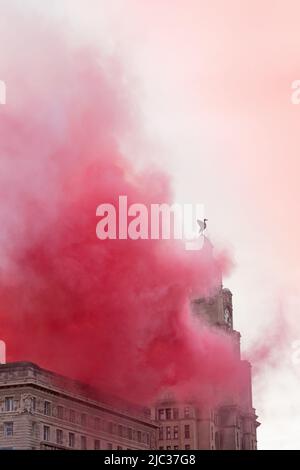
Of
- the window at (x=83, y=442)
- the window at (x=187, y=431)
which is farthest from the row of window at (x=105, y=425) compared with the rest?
Answer: the window at (x=187, y=431)

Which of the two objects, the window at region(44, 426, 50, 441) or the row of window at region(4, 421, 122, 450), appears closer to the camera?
the row of window at region(4, 421, 122, 450)

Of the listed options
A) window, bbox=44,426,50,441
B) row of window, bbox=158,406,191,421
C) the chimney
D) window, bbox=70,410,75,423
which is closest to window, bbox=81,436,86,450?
window, bbox=44,426,50,441

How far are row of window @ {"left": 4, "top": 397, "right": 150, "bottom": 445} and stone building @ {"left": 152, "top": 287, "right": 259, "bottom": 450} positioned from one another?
2.32 feet

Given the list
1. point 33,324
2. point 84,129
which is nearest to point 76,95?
point 84,129

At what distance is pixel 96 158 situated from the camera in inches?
661

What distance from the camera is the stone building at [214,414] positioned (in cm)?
1888

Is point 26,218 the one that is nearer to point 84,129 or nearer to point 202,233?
point 84,129

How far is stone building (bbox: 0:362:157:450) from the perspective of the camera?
16.9 m

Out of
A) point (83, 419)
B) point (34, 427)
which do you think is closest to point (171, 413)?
point (83, 419)

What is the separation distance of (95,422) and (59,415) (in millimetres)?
879

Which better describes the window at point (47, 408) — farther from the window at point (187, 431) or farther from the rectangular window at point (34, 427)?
the window at point (187, 431)

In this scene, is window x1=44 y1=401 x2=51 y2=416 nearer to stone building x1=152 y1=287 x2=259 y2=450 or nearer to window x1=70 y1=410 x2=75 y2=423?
window x1=70 y1=410 x2=75 y2=423

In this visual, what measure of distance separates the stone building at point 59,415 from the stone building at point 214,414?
1.15m

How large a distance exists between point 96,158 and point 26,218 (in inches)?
76.9
